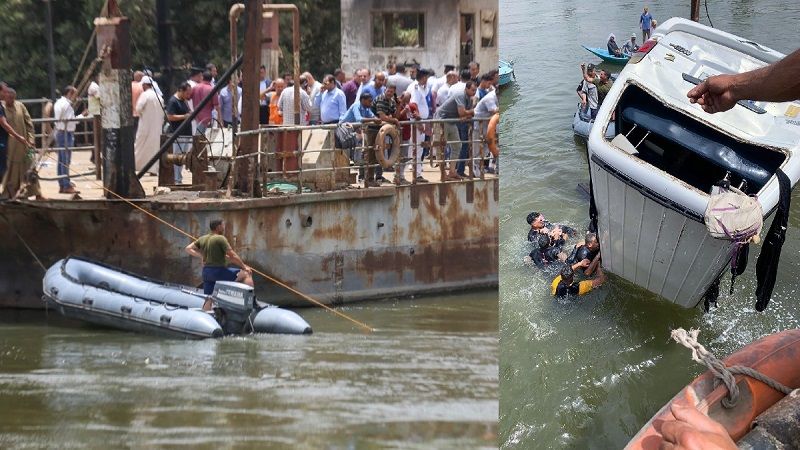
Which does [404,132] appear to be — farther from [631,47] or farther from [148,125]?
[148,125]

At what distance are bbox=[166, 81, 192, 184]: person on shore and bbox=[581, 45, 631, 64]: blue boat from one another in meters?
1.05

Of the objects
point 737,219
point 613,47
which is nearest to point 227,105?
point 613,47

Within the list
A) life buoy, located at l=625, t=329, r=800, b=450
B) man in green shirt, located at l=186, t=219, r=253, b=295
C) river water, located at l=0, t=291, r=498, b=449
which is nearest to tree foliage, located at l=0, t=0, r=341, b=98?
man in green shirt, located at l=186, t=219, r=253, b=295

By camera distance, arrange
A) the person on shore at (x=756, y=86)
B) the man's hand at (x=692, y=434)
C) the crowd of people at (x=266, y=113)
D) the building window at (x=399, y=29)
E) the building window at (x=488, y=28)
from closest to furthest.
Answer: the person on shore at (x=756, y=86)
the man's hand at (x=692, y=434)
the building window at (x=488, y=28)
the building window at (x=399, y=29)
the crowd of people at (x=266, y=113)

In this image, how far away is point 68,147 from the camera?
2598mm

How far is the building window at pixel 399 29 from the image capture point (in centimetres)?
181

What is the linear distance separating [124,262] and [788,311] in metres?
1.76

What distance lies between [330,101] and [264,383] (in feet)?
2.35

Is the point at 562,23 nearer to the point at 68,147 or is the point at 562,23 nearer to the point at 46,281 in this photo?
the point at 68,147

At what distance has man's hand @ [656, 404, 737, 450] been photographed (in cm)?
102

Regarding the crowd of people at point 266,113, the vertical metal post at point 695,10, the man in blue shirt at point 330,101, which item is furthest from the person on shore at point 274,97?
the vertical metal post at point 695,10

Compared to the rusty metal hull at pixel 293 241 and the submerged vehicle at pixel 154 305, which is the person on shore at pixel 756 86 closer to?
the rusty metal hull at pixel 293 241

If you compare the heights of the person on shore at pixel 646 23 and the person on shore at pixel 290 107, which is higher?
the person on shore at pixel 646 23

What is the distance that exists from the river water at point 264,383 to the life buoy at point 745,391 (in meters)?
0.54
